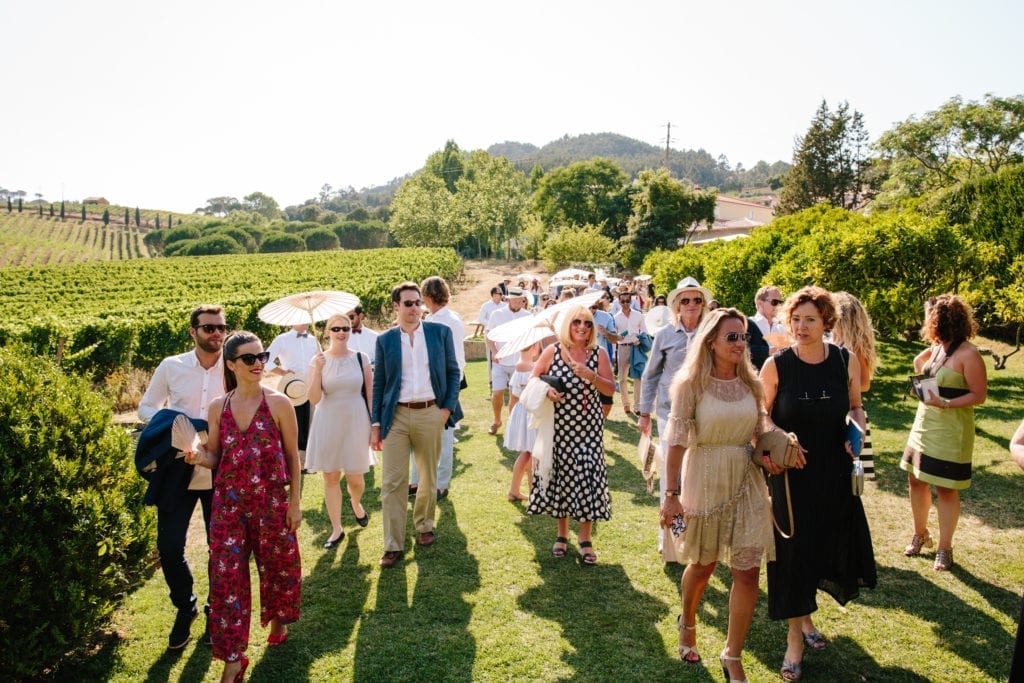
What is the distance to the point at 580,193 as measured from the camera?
69562 mm

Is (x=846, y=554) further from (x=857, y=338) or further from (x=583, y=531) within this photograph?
(x=583, y=531)

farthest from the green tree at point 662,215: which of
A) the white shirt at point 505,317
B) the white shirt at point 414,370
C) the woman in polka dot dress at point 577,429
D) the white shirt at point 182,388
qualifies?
the white shirt at point 182,388

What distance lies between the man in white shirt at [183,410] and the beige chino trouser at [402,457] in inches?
54.9

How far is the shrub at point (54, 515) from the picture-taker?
11.1 ft

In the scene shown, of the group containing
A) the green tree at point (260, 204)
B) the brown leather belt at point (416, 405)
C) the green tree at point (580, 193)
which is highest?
the green tree at point (260, 204)

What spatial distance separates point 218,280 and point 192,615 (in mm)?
44763

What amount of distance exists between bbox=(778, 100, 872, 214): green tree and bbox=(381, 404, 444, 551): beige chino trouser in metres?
62.8

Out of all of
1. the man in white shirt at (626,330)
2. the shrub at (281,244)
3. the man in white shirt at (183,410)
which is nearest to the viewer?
the man in white shirt at (183,410)

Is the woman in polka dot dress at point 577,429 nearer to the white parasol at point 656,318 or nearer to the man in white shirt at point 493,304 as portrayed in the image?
the white parasol at point 656,318

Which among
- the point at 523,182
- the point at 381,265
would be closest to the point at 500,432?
the point at 381,265

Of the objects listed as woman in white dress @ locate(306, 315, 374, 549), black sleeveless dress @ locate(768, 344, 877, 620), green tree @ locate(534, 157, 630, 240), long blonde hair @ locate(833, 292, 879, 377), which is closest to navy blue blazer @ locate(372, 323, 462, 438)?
woman in white dress @ locate(306, 315, 374, 549)

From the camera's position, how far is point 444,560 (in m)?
5.32

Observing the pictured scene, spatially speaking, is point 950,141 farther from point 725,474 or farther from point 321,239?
point 321,239

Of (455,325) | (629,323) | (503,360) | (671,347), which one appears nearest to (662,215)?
(629,323)
